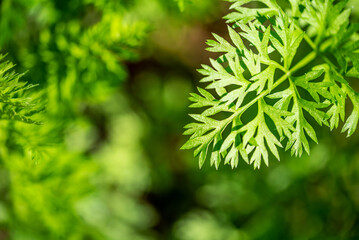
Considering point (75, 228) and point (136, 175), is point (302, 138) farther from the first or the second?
point (136, 175)

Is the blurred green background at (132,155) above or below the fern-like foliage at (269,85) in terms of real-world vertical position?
above

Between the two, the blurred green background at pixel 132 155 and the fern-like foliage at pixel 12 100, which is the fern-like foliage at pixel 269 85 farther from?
the fern-like foliage at pixel 12 100

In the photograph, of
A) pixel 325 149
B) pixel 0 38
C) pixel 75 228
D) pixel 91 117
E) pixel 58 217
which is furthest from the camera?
pixel 91 117

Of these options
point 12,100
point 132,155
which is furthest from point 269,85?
point 132,155

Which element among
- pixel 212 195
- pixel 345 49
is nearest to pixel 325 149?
pixel 212 195

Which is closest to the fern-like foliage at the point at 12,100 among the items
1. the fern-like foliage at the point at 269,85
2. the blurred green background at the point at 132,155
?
the blurred green background at the point at 132,155

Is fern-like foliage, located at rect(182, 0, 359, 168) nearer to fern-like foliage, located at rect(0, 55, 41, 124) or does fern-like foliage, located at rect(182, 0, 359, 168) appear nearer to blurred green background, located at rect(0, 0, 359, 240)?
blurred green background, located at rect(0, 0, 359, 240)

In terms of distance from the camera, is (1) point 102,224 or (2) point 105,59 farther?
(1) point 102,224

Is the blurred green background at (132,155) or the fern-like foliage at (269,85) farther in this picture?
the blurred green background at (132,155)

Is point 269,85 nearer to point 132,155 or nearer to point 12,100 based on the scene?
point 12,100
